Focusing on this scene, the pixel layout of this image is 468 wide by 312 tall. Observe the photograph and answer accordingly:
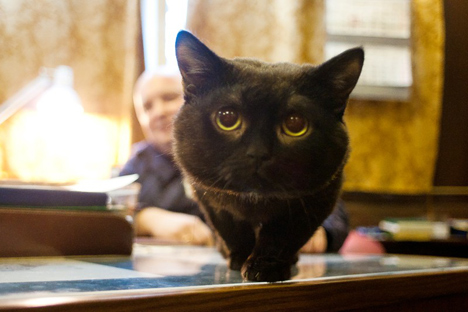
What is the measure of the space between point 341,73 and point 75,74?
224 centimetres

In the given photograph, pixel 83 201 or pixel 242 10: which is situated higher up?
pixel 242 10

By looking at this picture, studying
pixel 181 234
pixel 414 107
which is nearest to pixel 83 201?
pixel 181 234

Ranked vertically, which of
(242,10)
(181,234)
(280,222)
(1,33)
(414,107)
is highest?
(242,10)

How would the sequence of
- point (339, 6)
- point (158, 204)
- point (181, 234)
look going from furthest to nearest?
point (339, 6) < point (158, 204) < point (181, 234)

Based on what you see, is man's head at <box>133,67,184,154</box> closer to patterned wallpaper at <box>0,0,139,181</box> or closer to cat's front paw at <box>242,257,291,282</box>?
patterned wallpaper at <box>0,0,139,181</box>

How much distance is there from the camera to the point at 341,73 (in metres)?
0.55

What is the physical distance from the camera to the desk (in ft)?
1.11

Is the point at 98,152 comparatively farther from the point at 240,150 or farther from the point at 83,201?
the point at 240,150

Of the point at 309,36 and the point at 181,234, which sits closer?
the point at 181,234

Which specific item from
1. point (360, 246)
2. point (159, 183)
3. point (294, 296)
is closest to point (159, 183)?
point (159, 183)

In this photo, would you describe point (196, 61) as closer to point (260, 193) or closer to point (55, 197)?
point (260, 193)

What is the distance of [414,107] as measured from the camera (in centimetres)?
272

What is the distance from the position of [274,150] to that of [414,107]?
252cm

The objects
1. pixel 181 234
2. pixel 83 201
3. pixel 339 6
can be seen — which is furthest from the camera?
pixel 339 6
